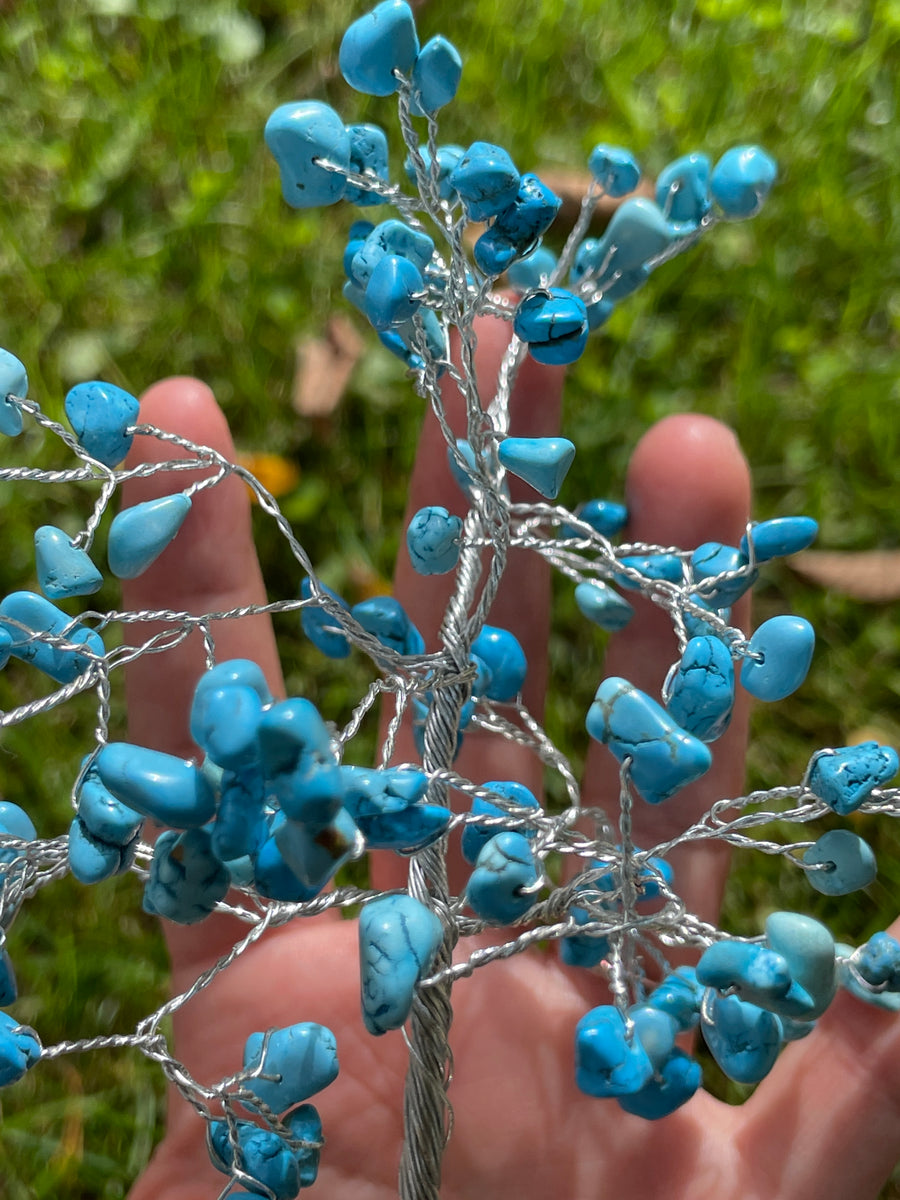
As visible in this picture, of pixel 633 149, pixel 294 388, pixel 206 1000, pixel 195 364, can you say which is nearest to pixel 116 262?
pixel 195 364

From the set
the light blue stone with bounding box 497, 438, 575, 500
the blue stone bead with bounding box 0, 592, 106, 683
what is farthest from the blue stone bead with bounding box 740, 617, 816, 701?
the blue stone bead with bounding box 0, 592, 106, 683

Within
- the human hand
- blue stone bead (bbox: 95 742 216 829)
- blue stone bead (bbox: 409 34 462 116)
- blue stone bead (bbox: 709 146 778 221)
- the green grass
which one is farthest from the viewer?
the green grass

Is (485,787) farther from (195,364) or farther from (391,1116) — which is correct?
(195,364)

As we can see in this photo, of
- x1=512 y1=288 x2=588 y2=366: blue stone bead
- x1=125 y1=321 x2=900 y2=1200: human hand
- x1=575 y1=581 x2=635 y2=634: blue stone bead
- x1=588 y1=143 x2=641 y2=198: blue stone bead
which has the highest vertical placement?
x1=588 y1=143 x2=641 y2=198: blue stone bead

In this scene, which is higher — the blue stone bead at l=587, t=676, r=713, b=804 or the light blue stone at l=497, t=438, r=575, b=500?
the light blue stone at l=497, t=438, r=575, b=500

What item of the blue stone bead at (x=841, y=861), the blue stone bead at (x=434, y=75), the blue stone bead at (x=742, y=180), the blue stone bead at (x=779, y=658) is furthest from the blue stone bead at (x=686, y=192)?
the blue stone bead at (x=841, y=861)

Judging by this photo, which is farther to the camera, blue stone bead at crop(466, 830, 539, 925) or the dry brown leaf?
the dry brown leaf

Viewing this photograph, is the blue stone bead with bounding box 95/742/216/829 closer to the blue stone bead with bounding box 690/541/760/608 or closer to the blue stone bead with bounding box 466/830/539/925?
the blue stone bead with bounding box 466/830/539/925

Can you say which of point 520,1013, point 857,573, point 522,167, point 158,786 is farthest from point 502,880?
point 522,167
